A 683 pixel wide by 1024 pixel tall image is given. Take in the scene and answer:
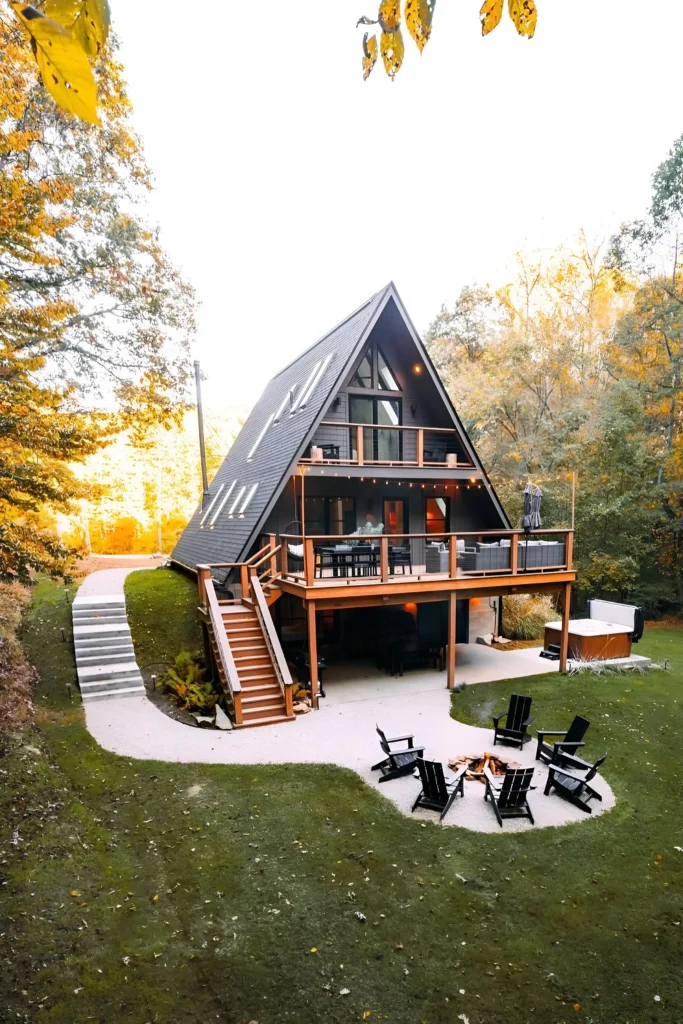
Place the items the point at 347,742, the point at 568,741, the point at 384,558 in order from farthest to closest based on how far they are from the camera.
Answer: the point at 384,558, the point at 347,742, the point at 568,741

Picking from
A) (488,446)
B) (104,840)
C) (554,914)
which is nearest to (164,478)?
(488,446)

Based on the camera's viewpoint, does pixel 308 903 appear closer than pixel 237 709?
Yes

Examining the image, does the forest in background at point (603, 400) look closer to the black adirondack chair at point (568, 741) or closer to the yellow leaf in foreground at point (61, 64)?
the black adirondack chair at point (568, 741)

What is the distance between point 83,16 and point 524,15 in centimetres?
146

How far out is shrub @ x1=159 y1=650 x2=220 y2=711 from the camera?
11.1 meters

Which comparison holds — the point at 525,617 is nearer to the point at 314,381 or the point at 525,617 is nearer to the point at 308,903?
the point at 314,381

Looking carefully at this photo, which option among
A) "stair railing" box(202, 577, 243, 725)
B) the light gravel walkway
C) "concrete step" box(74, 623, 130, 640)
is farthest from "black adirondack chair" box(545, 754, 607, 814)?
"concrete step" box(74, 623, 130, 640)

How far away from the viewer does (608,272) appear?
29.4 meters

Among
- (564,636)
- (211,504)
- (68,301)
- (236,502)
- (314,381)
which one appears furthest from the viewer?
(211,504)

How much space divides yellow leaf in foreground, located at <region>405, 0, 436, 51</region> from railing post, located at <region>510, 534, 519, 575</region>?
12.2 m

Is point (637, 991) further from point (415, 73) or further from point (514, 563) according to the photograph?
point (514, 563)

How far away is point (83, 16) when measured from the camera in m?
1.27

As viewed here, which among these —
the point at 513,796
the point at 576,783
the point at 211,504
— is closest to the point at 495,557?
the point at 576,783

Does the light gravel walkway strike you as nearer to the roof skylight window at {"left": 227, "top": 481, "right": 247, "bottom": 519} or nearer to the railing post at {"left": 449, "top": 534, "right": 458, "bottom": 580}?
the railing post at {"left": 449, "top": 534, "right": 458, "bottom": 580}
